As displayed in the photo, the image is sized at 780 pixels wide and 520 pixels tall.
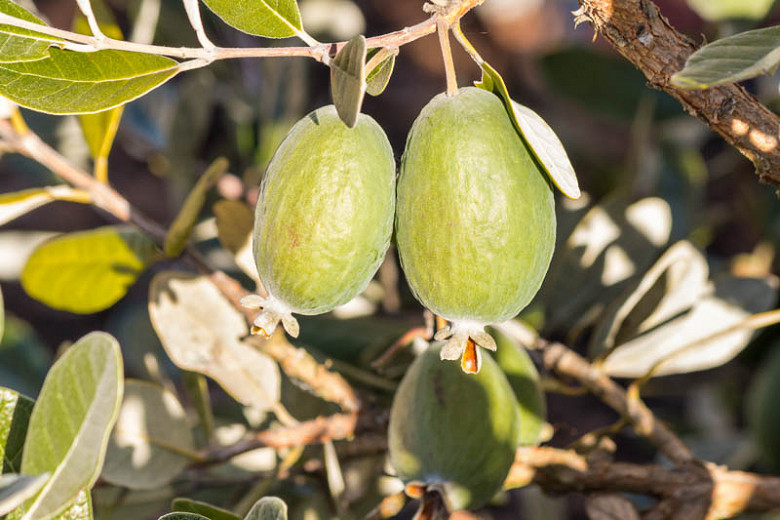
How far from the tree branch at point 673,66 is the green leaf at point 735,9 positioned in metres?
0.56

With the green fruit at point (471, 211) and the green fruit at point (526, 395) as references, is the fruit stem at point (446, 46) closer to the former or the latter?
the green fruit at point (471, 211)

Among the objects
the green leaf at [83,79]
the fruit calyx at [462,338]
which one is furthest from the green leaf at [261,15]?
the fruit calyx at [462,338]

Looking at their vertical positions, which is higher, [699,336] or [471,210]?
[471,210]

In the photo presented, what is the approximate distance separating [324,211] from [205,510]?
401mm

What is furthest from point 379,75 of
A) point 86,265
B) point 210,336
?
point 86,265

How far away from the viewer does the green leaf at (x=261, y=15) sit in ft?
2.28

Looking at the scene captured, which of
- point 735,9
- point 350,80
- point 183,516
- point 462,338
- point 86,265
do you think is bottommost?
point 183,516

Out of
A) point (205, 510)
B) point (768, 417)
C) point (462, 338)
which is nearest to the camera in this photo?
point (462, 338)

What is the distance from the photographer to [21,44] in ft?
2.23

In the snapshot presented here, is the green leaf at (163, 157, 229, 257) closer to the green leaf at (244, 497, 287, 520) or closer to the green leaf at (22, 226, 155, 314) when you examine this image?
the green leaf at (22, 226, 155, 314)

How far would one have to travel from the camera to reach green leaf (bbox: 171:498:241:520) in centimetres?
80

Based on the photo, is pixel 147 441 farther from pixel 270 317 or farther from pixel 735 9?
pixel 735 9

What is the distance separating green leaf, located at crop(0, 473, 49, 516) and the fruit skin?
1.21ft

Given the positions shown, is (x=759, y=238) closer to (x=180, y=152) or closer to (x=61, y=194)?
(x=180, y=152)
